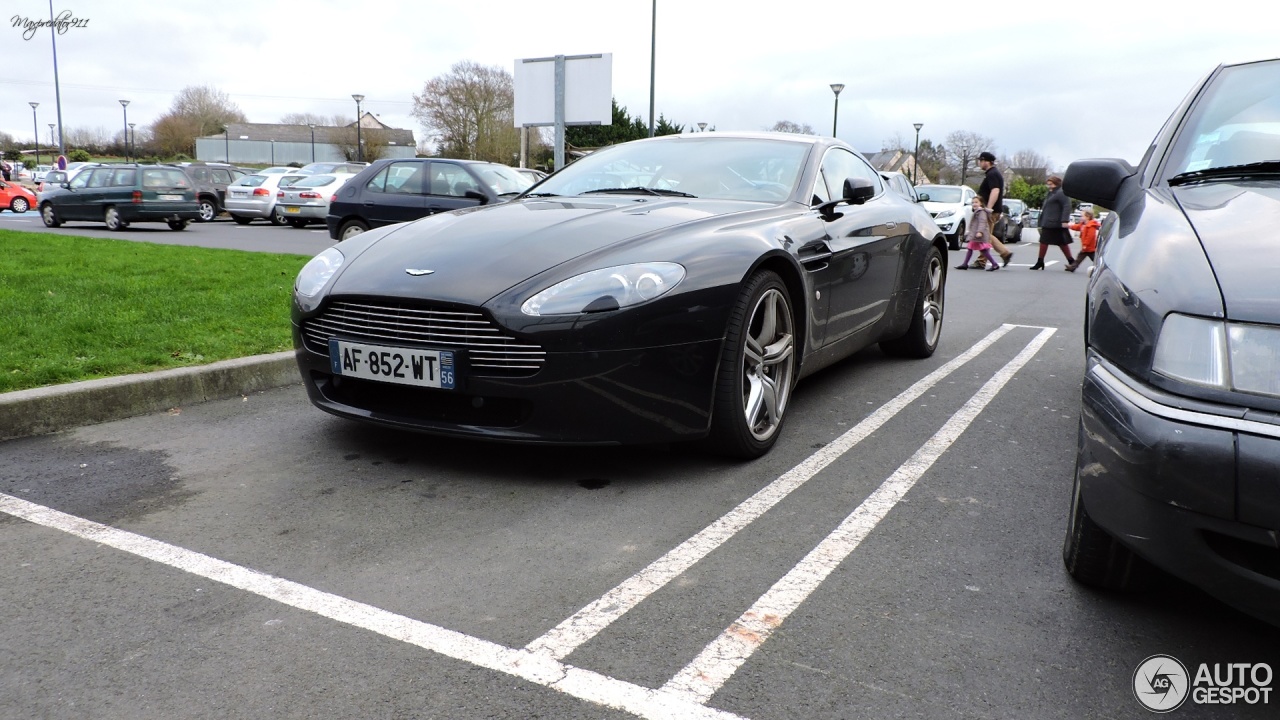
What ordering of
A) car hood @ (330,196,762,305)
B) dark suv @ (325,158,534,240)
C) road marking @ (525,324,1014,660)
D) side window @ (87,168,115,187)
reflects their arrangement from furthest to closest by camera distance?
side window @ (87,168,115,187) → dark suv @ (325,158,534,240) → car hood @ (330,196,762,305) → road marking @ (525,324,1014,660)

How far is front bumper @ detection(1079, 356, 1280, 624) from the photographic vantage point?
184 cm

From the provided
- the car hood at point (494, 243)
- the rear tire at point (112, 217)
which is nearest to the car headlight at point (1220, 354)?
the car hood at point (494, 243)

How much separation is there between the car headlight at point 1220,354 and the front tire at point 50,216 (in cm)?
2294

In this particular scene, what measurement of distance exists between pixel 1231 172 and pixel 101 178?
2170 centimetres

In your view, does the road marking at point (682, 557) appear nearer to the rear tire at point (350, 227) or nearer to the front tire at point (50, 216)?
the rear tire at point (350, 227)

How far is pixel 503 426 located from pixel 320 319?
0.88 meters

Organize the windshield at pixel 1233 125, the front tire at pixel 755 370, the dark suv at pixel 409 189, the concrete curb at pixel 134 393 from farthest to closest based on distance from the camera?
the dark suv at pixel 409 189 → the concrete curb at pixel 134 393 → the front tire at pixel 755 370 → the windshield at pixel 1233 125

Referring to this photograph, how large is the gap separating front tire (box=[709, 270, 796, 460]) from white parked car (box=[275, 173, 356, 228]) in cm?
1899

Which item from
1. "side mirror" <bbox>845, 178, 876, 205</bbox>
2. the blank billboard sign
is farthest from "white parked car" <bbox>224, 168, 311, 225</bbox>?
"side mirror" <bbox>845, 178, 876, 205</bbox>

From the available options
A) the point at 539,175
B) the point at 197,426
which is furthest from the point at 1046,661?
the point at 539,175

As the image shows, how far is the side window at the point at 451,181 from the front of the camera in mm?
12930

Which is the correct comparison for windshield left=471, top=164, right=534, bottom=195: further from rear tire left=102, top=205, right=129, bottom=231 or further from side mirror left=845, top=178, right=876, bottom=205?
rear tire left=102, top=205, right=129, bottom=231

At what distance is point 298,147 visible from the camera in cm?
9750

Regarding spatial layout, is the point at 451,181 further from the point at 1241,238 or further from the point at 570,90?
the point at 570,90
